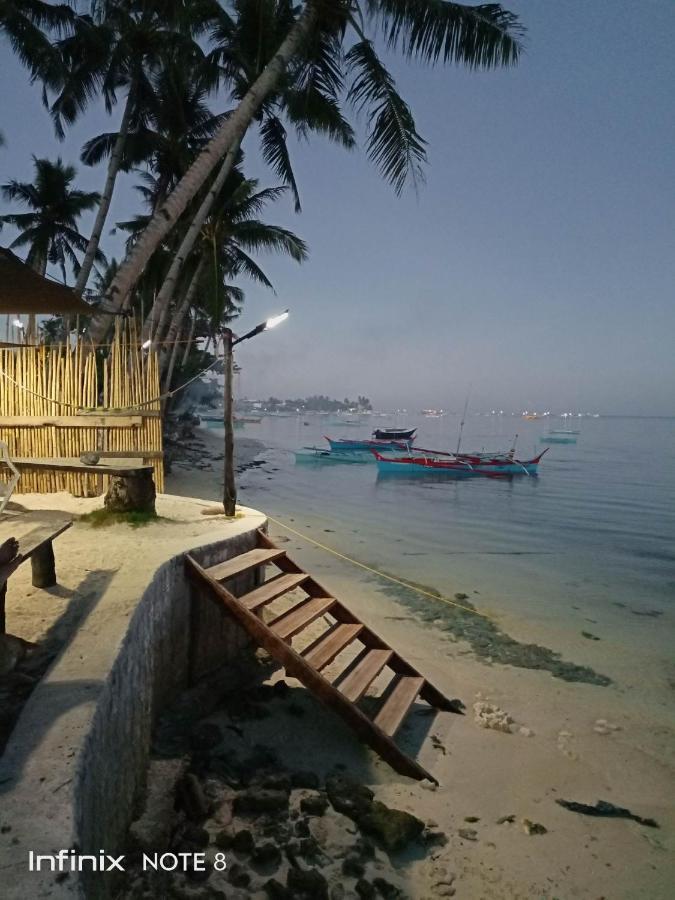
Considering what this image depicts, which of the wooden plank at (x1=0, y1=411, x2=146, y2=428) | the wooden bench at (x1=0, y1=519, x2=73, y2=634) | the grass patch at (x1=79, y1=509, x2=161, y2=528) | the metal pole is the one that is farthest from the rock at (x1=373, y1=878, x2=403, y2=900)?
the wooden plank at (x1=0, y1=411, x2=146, y2=428)

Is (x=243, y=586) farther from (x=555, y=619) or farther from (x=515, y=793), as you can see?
(x=555, y=619)

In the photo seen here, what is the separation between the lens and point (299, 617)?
15.0ft

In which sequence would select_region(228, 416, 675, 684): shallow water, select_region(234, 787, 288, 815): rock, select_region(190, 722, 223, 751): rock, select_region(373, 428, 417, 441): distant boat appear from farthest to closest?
select_region(373, 428, 417, 441): distant boat, select_region(228, 416, 675, 684): shallow water, select_region(190, 722, 223, 751): rock, select_region(234, 787, 288, 815): rock

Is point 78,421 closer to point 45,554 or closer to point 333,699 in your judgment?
point 45,554

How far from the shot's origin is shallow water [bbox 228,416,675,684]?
26.4 feet

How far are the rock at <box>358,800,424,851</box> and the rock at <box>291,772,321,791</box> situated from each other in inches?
16.8

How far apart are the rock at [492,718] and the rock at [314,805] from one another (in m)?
1.99

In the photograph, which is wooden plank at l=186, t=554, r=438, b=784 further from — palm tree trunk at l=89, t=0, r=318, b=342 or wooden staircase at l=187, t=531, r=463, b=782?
palm tree trunk at l=89, t=0, r=318, b=342

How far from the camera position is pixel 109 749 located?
7.50 ft

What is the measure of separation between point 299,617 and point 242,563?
77 cm

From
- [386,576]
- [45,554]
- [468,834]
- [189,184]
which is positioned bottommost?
[386,576]

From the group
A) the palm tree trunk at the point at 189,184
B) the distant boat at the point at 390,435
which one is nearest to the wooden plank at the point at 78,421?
the palm tree trunk at the point at 189,184

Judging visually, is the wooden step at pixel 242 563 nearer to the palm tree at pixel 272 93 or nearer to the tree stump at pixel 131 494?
the tree stump at pixel 131 494

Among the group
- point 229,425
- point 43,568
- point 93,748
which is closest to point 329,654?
point 43,568
